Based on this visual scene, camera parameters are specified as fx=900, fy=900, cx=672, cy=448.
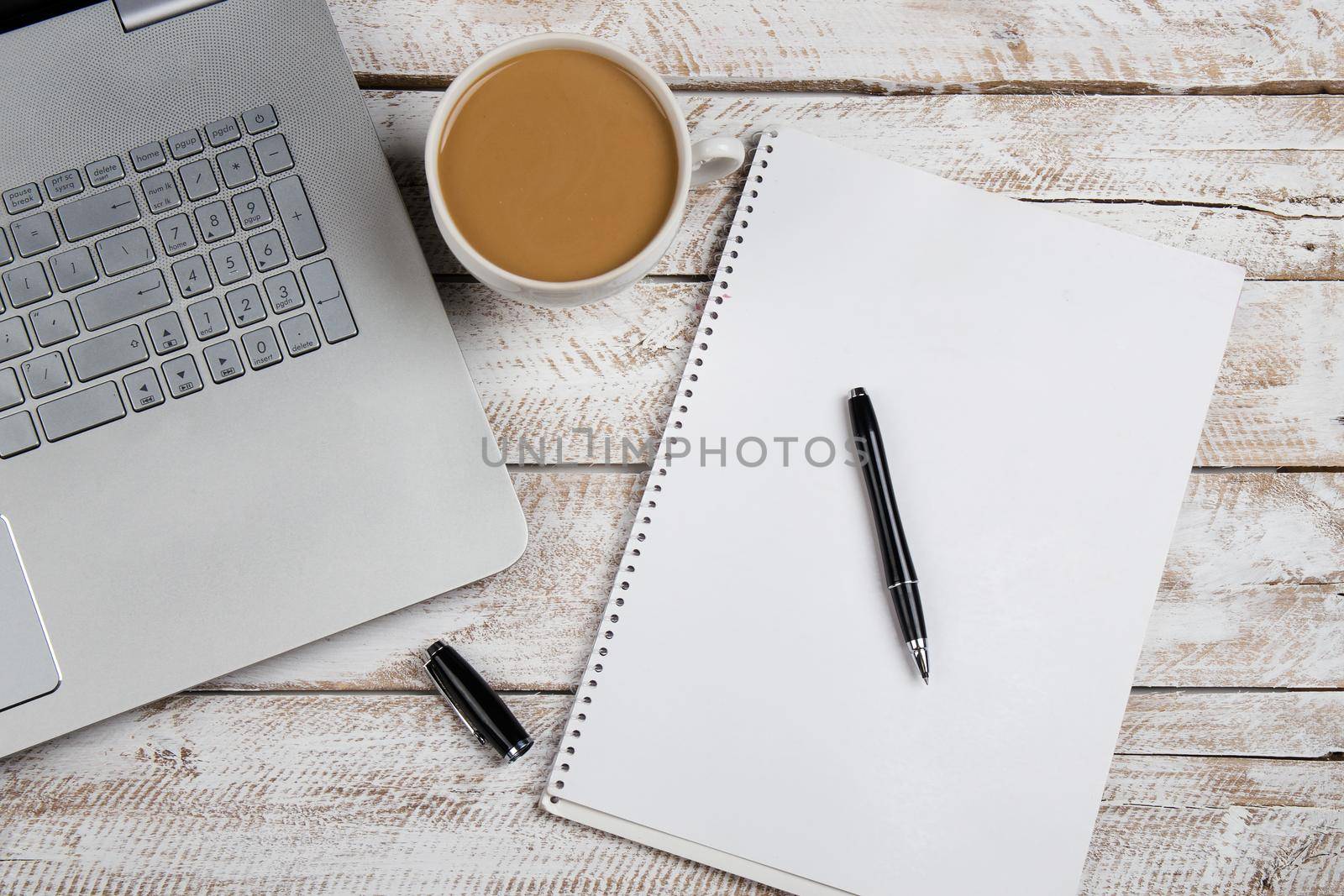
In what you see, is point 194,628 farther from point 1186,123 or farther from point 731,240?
point 1186,123

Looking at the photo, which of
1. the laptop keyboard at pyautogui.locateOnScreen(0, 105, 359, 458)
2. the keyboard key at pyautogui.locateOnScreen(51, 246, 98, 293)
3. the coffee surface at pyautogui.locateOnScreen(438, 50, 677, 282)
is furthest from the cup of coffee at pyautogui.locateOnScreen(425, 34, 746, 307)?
the keyboard key at pyautogui.locateOnScreen(51, 246, 98, 293)

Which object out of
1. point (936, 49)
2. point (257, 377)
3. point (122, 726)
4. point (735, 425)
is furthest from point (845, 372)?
point (122, 726)

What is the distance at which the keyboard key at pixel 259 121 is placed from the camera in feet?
1.68

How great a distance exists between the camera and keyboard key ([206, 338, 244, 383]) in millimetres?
495

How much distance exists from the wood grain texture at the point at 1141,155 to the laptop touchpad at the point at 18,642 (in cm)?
49

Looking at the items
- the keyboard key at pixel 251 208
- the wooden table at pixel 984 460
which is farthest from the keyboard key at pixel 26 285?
the wooden table at pixel 984 460

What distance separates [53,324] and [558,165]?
29 centimetres

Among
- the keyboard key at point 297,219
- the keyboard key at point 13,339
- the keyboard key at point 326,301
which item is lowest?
the keyboard key at point 326,301

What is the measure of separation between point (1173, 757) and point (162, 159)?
0.71m

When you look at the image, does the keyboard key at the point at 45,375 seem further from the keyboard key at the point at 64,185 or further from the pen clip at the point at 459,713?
the pen clip at the point at 459,713

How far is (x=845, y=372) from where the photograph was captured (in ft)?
1.89

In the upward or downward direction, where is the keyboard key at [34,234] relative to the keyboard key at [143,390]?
upward

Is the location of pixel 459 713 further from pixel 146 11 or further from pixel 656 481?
pixel 146 11

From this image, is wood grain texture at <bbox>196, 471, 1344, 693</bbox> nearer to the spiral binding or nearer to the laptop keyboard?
the spiral binding
